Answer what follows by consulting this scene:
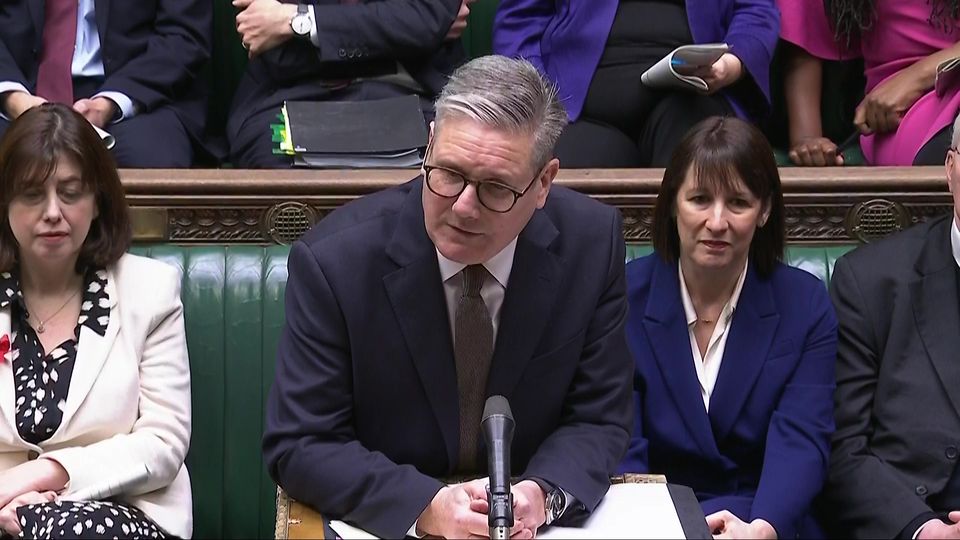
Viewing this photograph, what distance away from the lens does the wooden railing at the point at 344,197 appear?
3.19m

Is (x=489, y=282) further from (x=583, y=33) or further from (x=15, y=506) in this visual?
(x=583, y=33)

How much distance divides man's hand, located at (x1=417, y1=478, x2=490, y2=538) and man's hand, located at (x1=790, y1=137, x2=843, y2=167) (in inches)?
66.9

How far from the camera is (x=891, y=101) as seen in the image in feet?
11.5

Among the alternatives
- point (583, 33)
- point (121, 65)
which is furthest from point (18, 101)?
point (583, 33)

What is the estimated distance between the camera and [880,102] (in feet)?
11.5

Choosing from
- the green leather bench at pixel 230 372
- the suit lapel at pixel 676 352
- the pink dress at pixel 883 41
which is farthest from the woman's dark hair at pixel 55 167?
the pink dress at pixel 883 41

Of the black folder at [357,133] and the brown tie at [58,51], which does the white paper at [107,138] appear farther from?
the black folder at [357,133]

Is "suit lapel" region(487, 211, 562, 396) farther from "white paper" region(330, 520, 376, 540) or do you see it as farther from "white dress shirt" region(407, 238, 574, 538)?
"white paper" region(330, 520, 376, 540)

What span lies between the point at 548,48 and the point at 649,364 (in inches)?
39.7

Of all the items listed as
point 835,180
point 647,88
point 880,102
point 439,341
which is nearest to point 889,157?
point 880,102

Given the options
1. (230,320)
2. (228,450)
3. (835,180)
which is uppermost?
(835,180)

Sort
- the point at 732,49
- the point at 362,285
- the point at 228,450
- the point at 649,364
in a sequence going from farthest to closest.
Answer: the point at 732,49
the point at 228,450
the point at 649,364
the point at 362,285

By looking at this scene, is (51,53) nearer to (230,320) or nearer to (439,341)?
(230,320)

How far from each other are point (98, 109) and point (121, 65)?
0.18 meters
